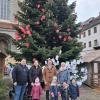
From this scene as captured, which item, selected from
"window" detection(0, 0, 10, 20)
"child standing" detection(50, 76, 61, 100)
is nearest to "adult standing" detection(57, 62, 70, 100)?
"child standing" detection(50, 76, 61, 100)

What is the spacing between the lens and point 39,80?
13648mm

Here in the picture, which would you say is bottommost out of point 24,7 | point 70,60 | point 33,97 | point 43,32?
point 33,97

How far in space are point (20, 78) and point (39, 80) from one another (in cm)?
103

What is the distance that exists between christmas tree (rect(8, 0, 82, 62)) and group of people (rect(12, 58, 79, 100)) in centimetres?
597

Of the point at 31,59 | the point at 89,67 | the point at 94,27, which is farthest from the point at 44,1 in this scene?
the point at 94,27

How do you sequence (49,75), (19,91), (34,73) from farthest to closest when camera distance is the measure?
(49,75), (34,73), (19,91)

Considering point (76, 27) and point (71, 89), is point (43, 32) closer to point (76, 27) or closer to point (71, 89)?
point (76, 27)

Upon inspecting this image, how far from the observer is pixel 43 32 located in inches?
826

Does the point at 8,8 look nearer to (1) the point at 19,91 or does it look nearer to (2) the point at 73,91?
(2) the point at 73,91

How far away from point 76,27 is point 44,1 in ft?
8.72

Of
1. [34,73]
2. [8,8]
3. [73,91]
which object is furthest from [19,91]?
[8,8]

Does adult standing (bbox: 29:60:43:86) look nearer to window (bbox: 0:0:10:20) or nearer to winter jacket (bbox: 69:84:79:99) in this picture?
winter jacket (bbox: 69:84:79:99)

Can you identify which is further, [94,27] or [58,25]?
[94,27]

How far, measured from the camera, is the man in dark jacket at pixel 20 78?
12.9 metres
